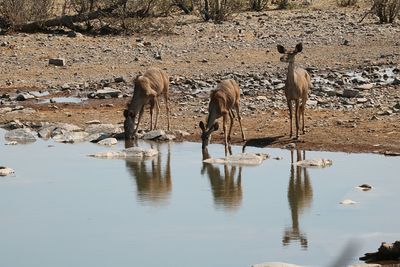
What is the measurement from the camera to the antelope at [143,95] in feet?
58.4

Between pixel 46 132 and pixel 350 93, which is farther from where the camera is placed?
pixel 350 93

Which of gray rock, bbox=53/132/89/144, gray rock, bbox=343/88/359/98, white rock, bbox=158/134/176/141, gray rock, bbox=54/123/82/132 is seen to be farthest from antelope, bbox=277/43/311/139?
gray rock, bbox=54/123/82/132

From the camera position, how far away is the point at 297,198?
12.8m

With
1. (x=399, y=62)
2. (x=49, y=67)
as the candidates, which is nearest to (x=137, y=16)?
(x=49, y=67)

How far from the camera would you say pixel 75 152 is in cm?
1662

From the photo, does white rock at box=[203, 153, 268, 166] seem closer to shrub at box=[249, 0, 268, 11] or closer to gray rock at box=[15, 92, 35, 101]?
gray rock at box=[15, 92, 35, 101]

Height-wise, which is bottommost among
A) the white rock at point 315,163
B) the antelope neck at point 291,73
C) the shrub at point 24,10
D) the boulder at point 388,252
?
the boulder at point 388,252

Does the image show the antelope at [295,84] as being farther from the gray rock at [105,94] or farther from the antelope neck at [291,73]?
the gray rock at [105,94]

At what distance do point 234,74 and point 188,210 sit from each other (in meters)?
12.8

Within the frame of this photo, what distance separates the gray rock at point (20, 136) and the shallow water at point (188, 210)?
1648 mm

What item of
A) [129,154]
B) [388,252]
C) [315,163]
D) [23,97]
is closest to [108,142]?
[129,154]

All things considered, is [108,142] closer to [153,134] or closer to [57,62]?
[153,134]

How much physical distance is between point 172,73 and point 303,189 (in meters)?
12.2

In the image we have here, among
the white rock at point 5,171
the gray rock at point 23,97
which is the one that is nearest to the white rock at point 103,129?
the white rock at point 5,171
